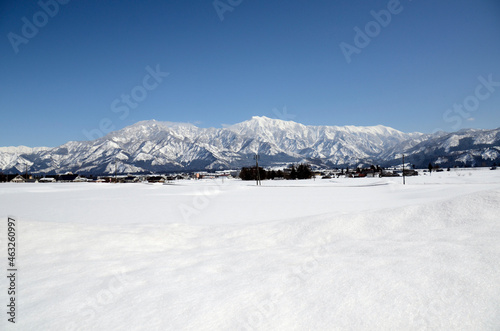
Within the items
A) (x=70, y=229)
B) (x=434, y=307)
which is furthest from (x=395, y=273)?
(x=70, y=229)

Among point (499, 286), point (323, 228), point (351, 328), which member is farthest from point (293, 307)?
point (323, 228)

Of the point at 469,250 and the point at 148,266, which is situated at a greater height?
the point at 469,250

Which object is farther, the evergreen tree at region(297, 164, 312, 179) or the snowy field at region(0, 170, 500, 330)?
the evergreen tree at region(297, 164, 312, 179)

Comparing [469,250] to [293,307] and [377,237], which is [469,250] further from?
[293,307]

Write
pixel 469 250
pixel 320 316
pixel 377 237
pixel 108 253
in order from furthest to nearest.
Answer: pixel 377 237, pixel 108 253, pixel 469 250, pixel 320 316

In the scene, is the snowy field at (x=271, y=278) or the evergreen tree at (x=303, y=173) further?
the evergreen tree at (x=303, y=173)

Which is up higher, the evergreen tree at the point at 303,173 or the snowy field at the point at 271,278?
the evergreen tree at the point at 303,173

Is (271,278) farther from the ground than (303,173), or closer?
closer

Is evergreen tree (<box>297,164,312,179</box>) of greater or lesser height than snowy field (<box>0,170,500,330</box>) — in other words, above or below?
above

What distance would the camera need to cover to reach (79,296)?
6078 mm

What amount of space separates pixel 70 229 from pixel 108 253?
3976 millimetres

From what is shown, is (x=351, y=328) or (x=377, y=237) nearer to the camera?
(x=351, y=328)

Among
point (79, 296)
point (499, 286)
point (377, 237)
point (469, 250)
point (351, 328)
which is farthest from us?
point (377, 237)

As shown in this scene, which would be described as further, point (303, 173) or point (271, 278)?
point (303, 173)
